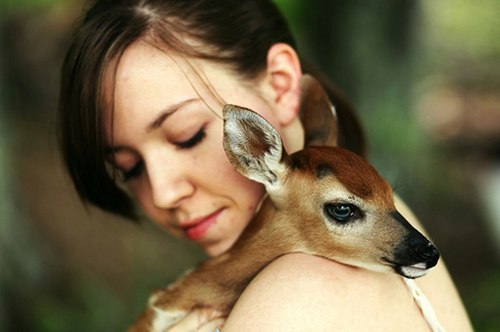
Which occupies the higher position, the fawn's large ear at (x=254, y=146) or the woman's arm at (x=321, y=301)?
the fawn's large ear at (x=254, y=146)

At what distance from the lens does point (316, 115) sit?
214cm

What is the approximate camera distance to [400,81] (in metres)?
5.03

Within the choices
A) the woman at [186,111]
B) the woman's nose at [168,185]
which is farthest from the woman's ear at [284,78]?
the woman's nose at [168,185]

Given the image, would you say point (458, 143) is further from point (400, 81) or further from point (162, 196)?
point (162, 196)

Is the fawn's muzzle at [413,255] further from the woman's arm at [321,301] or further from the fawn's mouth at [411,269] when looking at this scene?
the woman's arm at [321,301]

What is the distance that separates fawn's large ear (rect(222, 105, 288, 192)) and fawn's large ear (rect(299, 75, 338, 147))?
381 mm

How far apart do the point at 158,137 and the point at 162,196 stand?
0.24 metres

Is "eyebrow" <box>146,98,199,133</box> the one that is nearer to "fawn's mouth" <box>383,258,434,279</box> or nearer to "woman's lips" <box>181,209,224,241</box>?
"woman's lips" <box>181,209,224,241</box>

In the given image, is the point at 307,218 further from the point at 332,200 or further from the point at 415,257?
the point at 415,257

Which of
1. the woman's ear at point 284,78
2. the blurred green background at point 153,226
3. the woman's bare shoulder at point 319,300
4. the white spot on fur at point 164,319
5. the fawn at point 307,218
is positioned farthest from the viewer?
the blurred green background at point 153,226

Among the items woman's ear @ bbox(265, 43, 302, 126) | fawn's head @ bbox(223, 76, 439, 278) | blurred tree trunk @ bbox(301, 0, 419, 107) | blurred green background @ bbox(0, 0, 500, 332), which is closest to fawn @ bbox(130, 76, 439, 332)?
fawn's head @ bbox(223, 76, 439, 278)

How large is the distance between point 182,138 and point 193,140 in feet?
0.16

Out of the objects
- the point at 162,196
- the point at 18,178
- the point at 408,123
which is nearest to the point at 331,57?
the point at 408,123

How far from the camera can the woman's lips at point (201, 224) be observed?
2.12 meters
